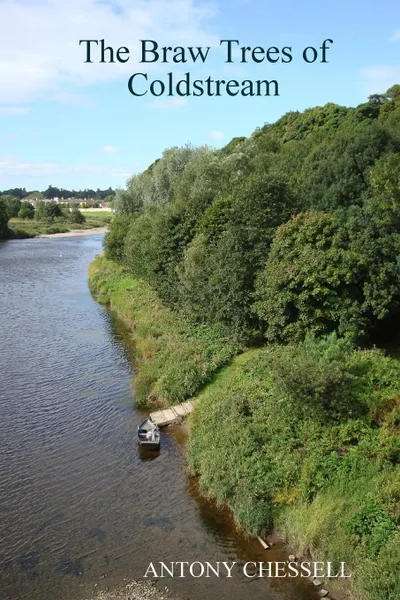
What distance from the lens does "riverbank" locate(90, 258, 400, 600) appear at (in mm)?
12984

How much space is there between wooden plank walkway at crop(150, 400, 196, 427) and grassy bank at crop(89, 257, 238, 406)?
0.64 metres

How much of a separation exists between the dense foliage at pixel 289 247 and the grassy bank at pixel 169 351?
3.68 ft

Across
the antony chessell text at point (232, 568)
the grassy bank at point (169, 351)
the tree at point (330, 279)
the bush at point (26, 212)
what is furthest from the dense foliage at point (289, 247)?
the bush at point (26, 212)

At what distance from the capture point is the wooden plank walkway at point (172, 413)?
2147 centimetres

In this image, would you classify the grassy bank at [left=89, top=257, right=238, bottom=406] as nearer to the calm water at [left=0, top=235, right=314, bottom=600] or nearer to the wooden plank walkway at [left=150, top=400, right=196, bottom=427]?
the wooden plank walkway at [left=150, top=400, right=196, bottom=427]

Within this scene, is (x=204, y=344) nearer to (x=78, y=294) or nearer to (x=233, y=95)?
(x=233, y=95)

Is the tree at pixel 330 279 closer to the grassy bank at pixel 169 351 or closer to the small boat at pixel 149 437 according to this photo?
the grassy bank at pixel 169 351

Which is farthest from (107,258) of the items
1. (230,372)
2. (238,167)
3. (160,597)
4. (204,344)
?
(160,597)

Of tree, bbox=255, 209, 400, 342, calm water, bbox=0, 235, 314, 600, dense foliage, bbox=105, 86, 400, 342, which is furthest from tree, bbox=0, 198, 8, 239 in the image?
tree, bbox=255, 209, 400, 342

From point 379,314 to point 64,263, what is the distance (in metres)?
58.1

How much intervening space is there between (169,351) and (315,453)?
12.1 metres

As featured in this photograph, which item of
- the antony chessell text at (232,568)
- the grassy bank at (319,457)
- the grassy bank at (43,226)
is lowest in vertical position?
the antony chessell text at (232,568)

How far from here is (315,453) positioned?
620 inches

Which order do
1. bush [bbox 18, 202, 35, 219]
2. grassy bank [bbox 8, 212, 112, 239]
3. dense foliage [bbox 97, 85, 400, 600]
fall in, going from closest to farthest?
dense foliage [bbox 97, 85, 400, 600] < grassy bank [bbox 8, 212, 112, 239] < bush [bbox 18, 202, 35, 219]
